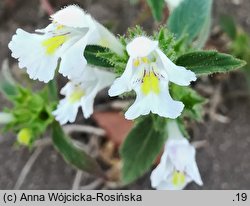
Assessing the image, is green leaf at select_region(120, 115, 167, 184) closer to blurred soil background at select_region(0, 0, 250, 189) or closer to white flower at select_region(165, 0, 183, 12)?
blurred soil background at select_region(0, 0, 250, 189)

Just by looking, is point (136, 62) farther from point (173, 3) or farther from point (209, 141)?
point (209, 141)

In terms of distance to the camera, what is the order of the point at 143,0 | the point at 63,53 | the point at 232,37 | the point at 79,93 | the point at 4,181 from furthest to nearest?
the point at 143,0
the point at 232,37
the point at 4,181
the point at 79,93
the point at 63,53

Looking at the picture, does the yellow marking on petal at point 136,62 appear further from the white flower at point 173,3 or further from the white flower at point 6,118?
the white flower at point 6,118

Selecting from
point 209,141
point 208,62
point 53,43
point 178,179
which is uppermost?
point 53,43

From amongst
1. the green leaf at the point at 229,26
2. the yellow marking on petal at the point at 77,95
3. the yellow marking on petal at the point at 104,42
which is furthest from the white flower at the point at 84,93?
the green leaf at the point at 229,26

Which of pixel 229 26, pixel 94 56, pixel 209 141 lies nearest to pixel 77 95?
pixel 94 56

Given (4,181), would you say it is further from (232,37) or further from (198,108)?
(232,37)

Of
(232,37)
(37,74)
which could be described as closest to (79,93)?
(37,74)
